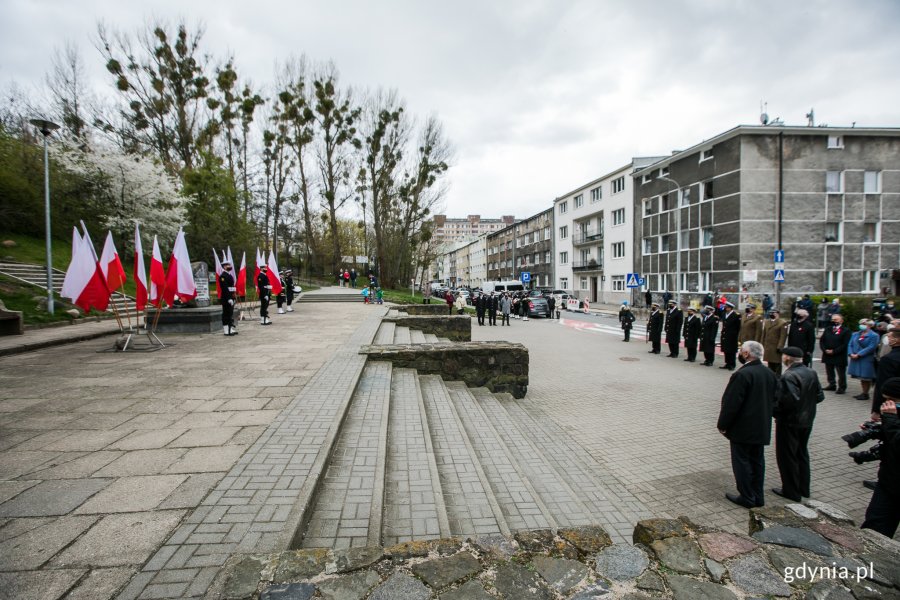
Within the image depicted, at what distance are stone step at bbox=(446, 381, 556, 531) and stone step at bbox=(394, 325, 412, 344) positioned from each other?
5219 mm

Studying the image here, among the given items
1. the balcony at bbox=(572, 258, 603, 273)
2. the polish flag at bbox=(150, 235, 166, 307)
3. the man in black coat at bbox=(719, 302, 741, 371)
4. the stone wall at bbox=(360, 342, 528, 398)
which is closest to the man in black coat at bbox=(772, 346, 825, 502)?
the stone wall at bbox=(360, 342, 528, 398)

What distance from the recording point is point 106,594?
199 centimetres

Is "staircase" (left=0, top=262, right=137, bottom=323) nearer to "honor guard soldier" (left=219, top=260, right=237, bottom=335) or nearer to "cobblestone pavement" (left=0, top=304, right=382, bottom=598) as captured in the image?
"honor guard soldier" (left=219, top=260, right=237, bottom=335)

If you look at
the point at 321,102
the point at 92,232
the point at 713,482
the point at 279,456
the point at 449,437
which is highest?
the point at 321,102

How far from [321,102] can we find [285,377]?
3259cm

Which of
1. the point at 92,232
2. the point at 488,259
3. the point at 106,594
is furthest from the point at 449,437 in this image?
the point at 488,259

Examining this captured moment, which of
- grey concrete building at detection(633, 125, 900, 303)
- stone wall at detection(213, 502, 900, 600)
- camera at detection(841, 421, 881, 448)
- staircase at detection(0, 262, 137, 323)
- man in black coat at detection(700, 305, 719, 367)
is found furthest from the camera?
grey concrete building at detection(633, 125, 900, 303)

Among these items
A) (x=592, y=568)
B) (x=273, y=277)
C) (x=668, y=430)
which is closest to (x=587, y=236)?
(x=273, y=277)

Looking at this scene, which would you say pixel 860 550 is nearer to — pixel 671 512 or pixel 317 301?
pixel 671 512

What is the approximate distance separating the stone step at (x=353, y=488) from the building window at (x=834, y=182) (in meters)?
36.6

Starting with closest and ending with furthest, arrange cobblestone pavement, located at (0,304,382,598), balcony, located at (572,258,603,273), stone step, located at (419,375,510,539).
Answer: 1. cobblestone pavement, located at (0,304,382,598)
2. stone step, located at (419,375,510,539)
3. balcony, located at (572,258,603,273)

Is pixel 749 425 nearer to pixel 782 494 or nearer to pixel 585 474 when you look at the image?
pixel 782 494

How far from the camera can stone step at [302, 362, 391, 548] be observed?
8.96 ft

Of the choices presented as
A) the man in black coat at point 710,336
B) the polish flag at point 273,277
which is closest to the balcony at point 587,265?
the man in black coat at point 710,336
